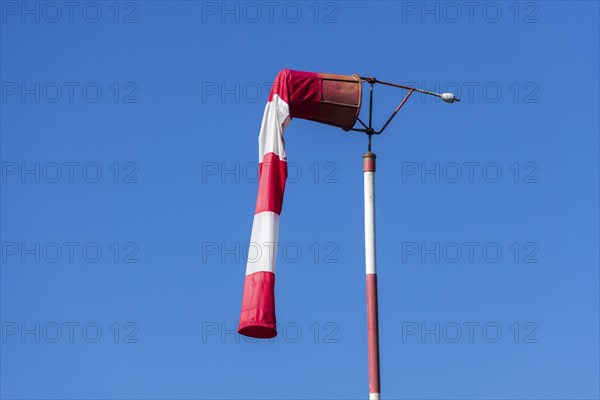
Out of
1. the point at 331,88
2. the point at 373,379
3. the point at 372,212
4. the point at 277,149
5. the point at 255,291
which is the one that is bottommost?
the point at 373,379

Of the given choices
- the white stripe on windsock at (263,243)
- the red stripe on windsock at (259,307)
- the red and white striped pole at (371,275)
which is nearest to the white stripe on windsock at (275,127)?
the white stripe on windsock at (263,243)

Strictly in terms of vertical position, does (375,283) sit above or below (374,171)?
below

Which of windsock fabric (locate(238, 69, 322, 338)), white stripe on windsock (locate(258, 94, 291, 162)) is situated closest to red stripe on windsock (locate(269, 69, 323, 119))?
windsock fabric (locate(238, 69, 322, 338))

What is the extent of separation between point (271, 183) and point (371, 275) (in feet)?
7.83

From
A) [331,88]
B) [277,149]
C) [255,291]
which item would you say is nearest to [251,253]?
[255,291]

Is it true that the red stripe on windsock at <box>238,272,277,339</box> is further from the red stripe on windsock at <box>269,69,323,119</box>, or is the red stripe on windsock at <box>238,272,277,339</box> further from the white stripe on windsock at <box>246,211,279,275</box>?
the red stripe on windsock at <box>269,69,323,119</box>

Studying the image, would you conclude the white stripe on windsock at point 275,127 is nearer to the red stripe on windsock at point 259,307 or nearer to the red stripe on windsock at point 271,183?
the red stripe on windsock at point 271,183

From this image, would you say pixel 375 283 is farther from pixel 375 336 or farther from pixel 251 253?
pixel 251 253

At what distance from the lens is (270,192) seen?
17.7 metres

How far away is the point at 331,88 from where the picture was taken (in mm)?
18438

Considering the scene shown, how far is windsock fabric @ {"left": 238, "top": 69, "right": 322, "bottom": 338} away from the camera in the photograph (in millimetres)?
16797

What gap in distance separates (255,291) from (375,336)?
2.10 m

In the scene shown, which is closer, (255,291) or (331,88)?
(255,291)

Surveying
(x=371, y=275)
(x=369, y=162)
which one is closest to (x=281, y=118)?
(x=369, y=162)
